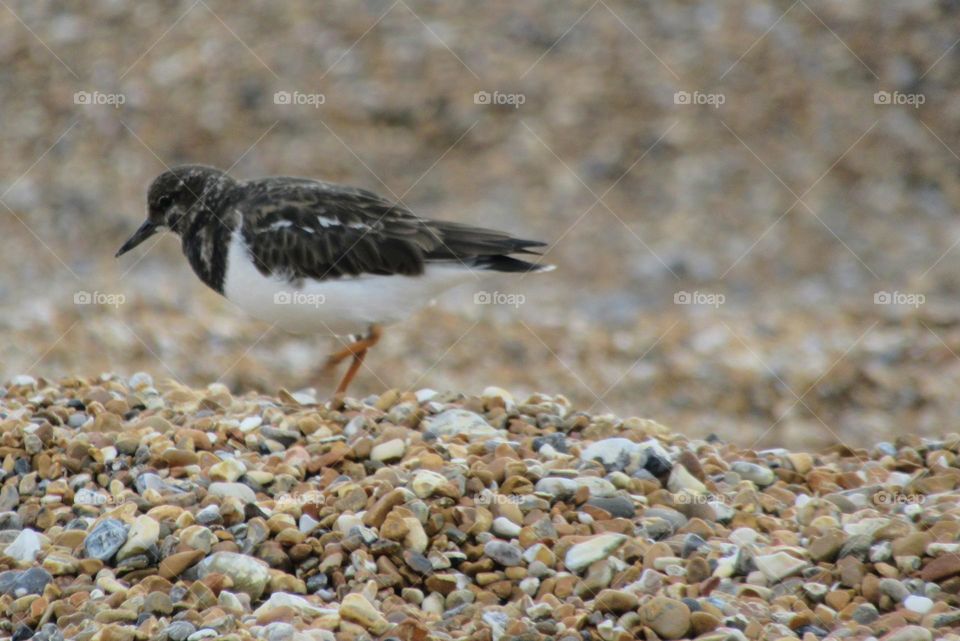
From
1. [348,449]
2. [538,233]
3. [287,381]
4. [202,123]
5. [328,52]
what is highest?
[328,52]

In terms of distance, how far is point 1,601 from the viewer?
4.48 meters

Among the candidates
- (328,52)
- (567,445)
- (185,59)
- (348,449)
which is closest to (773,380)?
(567,445)

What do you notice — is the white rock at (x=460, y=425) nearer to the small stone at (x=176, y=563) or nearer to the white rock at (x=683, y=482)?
the white rock at (x=683, y=482)

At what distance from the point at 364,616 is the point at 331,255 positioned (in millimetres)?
3070

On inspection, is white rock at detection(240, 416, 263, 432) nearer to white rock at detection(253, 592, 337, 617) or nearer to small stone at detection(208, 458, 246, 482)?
small stone at detection(208, 458, 246, 482)

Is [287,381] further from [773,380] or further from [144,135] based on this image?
[144,135]

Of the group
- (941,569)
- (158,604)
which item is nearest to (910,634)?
(941,569)

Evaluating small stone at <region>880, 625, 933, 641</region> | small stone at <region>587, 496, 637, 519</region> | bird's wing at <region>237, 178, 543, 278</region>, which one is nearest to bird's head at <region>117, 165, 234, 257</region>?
bird's wing at <region>237, 178, 543, 278</region>

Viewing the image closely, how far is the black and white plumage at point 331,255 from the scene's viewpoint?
23.0 feet

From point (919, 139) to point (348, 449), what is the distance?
946 cm

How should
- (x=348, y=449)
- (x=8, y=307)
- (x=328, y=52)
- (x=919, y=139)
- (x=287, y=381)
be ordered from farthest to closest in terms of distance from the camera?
(x=328, y=52)
(x=919, y=139)
(x=8, y=307)
(x=287, y=381)
(x=348, y=449)

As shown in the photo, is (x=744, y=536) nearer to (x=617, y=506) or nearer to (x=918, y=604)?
(x=617, y=506)

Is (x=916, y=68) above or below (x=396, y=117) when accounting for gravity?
above

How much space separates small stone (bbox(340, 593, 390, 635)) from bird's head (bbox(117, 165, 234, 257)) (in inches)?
141
